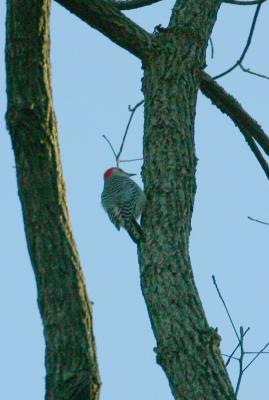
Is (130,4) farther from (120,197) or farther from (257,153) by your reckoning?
(120,197)

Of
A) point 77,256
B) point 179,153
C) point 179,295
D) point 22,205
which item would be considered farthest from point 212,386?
point 179,153

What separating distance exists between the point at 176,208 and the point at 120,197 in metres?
3.32

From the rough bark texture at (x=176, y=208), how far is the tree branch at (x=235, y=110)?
56cm

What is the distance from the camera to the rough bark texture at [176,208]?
187 inches

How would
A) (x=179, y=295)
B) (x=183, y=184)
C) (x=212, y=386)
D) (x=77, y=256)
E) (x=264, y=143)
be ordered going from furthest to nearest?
(x=264, y=143) < (x=183, y=184) < (x=179, y=295) < (x=212, y=386) < (x=77, y=256)

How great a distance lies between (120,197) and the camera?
8.82 m

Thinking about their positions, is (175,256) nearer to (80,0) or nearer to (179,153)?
(179,153)

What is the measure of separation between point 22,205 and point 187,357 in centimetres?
110

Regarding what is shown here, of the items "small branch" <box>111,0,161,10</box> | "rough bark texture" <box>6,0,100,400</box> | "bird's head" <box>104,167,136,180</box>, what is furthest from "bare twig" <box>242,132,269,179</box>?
"bird's head" <box>104,167,136,180</box>

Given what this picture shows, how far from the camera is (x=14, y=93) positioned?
4574 mm

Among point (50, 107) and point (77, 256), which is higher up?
point (50, 107)

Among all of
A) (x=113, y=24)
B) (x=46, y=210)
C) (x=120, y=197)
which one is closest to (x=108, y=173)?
(x=120, y=197)

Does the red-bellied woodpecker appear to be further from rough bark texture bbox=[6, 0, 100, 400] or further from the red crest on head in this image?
rough bark texture bbox=[6, 0, 100, 400]

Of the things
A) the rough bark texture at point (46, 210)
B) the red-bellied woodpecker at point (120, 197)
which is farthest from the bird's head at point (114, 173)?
the rough bark texture at point (46, 210)
